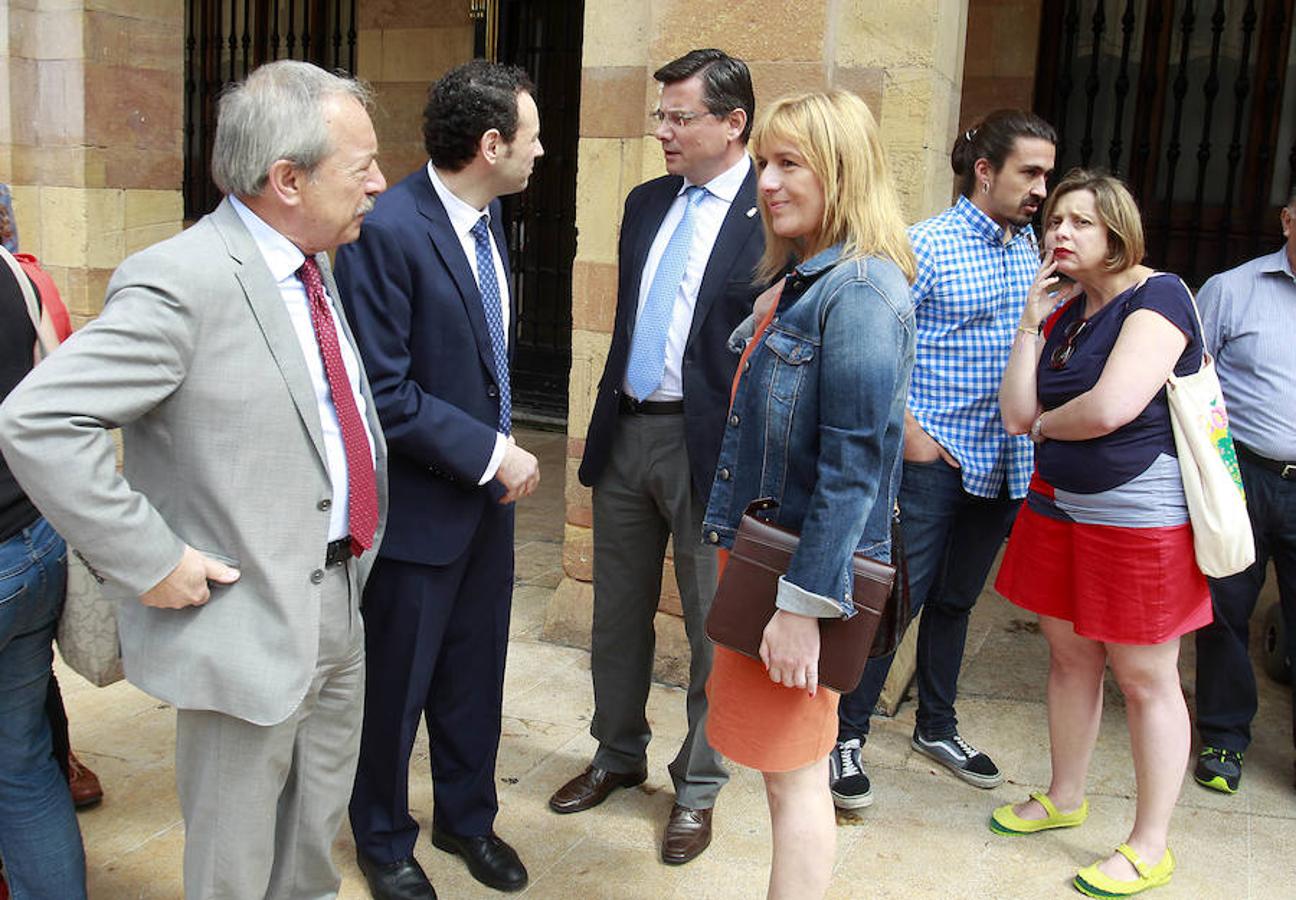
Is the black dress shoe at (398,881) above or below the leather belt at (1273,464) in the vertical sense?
below

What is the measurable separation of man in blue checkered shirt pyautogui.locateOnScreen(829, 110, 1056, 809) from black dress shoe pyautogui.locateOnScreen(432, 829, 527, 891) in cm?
100

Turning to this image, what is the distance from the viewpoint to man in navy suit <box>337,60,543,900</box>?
2955 millimetres

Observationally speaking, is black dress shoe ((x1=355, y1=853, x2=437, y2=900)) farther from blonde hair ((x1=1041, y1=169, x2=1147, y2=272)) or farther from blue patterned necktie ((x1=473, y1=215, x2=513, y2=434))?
blonde hair ((x1=1041, y1=169, x2=1147, y2=272))

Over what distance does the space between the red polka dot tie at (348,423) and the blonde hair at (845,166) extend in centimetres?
89

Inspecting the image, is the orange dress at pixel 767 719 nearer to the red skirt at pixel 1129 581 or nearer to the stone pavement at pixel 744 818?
the stone pavement at pixel 744 818

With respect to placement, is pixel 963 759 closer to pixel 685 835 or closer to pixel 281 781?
pixel 685 835

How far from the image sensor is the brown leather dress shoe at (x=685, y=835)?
3.47m

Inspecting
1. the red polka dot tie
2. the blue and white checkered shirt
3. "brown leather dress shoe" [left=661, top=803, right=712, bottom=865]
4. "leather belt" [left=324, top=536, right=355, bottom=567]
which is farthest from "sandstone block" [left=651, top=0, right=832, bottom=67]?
"leather belt" [left=324, top=536, right=355, bottom=567]

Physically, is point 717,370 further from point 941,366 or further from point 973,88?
point 973,88

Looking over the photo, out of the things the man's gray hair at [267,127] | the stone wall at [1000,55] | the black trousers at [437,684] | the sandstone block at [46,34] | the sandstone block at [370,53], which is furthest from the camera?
the sandstone block at [370,53]

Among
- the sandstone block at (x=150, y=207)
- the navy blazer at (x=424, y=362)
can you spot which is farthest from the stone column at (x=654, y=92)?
the sandstone block at (x=150, y=207)

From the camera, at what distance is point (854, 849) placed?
3.56 m

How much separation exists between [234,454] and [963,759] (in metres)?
2.64

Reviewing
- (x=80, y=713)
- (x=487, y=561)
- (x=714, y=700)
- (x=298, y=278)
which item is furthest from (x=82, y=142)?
(x=714, y=700)
